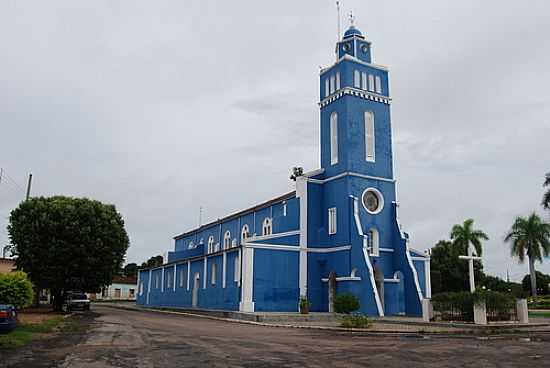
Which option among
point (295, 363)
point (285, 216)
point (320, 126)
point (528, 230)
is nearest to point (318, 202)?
point (285, 216)

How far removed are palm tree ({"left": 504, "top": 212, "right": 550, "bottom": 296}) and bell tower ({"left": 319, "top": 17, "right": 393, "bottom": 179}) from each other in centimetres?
3037

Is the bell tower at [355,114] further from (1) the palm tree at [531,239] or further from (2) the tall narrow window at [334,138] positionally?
(1) the palm tree at [531,239]

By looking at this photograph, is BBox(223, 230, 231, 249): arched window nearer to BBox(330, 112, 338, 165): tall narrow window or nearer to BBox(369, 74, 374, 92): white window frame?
BBox(330, 112, 338, 165): tall narrow window

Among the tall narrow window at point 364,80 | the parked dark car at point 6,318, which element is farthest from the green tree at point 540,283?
the parked dark car at point 6,318

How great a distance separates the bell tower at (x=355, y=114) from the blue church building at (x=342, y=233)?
0.07 m

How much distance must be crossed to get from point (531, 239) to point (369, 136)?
3271cm

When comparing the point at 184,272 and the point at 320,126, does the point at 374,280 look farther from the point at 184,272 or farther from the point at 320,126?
the point at 184,272

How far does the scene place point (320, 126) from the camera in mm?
39969

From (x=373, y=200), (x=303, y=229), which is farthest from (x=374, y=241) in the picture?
(x=303, y=229)

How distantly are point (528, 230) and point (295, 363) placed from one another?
56.1 meters

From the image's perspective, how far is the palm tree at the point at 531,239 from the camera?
5884cm

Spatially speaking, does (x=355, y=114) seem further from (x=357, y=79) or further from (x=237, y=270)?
(x=237, y=270)

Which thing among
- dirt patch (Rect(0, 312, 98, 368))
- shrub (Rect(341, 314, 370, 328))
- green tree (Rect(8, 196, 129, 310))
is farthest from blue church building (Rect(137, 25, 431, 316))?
dirt patch (Rect(0, 312, 98, 368))

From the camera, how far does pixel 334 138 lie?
38.3 m
